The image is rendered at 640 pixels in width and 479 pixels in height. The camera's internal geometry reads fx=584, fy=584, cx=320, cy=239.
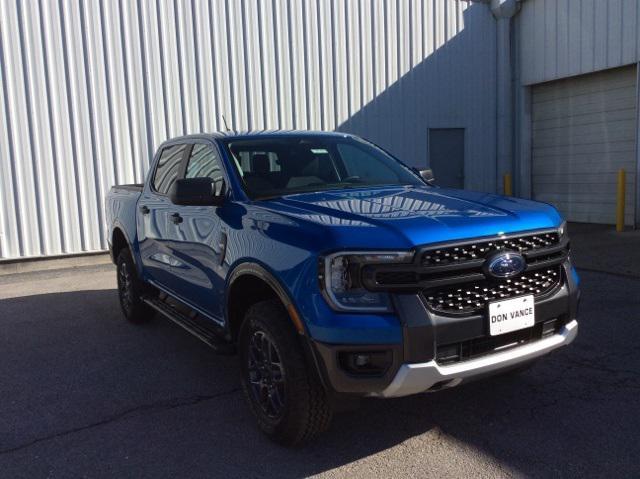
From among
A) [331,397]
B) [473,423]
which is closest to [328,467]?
[331,397]

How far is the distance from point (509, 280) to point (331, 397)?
3.57 feet

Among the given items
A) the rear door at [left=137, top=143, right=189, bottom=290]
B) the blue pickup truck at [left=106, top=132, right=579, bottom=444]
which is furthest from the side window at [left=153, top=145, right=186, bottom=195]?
the blue pickup truck at [left=106, top=132, right=579, bottom=444]

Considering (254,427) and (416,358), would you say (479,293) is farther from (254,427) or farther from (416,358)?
(254,427)

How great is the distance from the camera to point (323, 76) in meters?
11.3

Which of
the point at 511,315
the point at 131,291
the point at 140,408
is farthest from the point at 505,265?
the point at 131,291

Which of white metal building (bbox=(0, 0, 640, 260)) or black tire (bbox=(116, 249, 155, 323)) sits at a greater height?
white metal building (bbox=(0, 0, 640, 260))

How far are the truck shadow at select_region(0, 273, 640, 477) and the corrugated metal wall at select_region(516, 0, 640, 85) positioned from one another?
7621 millimetres

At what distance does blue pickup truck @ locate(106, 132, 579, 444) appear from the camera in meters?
2.75

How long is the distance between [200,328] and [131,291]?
6.41ft

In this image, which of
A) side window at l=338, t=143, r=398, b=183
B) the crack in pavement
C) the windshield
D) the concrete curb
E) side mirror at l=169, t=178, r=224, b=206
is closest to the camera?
the crack in pavement

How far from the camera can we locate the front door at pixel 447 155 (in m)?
12.9

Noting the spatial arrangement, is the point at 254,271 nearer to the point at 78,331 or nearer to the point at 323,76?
the point at 78,331

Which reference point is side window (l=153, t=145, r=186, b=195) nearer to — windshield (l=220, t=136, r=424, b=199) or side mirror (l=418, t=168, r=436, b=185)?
windshield (l=220, t=136, r=424, b=199)

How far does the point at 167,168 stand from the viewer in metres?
5.25
